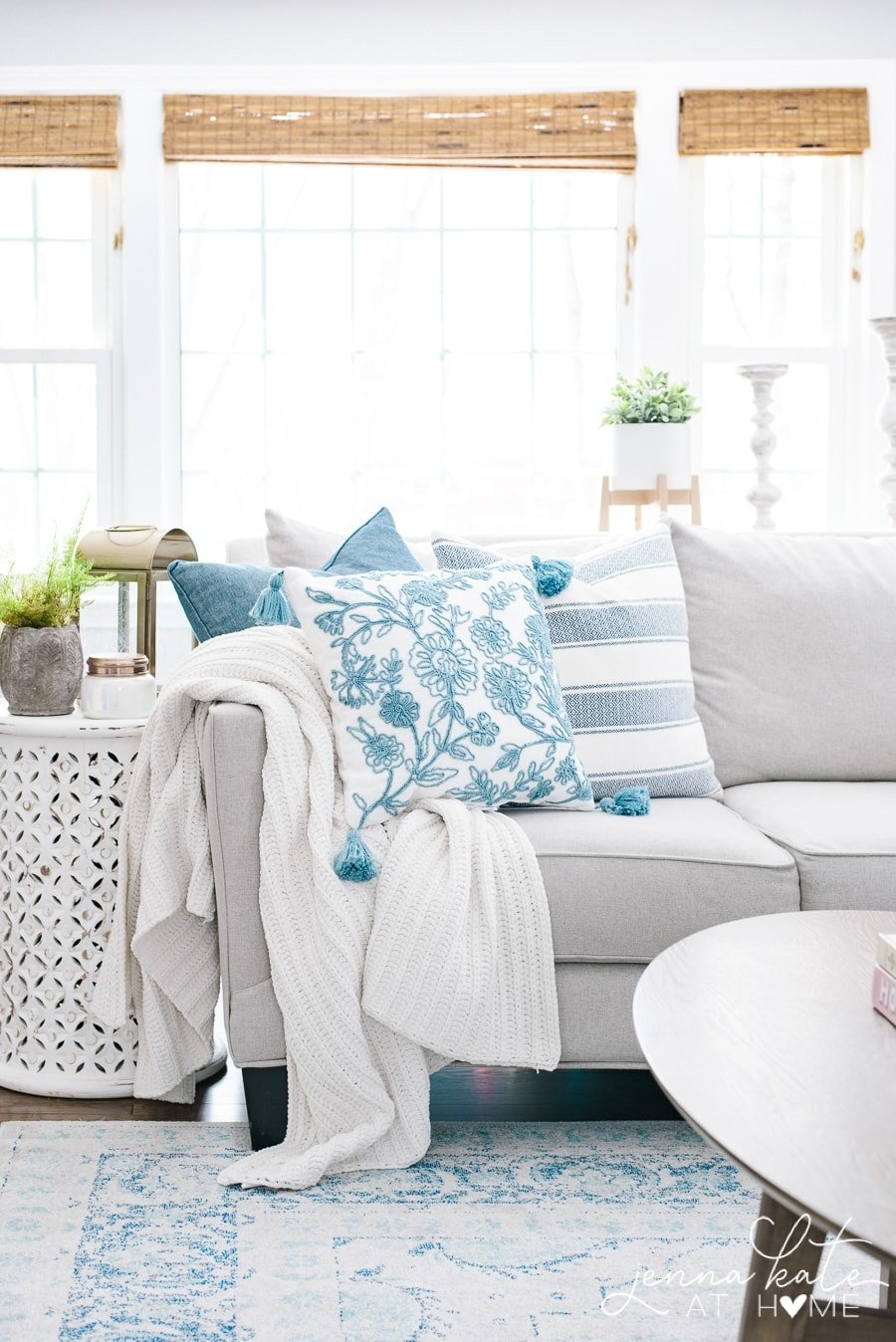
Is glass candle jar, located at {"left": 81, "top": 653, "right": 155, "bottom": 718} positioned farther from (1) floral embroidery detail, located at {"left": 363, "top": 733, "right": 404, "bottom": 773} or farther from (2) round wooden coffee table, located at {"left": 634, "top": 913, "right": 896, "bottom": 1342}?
(2) round wooden coffee table, located at {"left": 634, "top": 913, "right": 896, "bottom": 1342}

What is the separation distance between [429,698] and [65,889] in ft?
2.29

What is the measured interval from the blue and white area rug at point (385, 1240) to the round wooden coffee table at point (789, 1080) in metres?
0.33

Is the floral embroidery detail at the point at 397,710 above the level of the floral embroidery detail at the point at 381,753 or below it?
above

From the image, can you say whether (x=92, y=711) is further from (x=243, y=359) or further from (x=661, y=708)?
(x=243, y=359)

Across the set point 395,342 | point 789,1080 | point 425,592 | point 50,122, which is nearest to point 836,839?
point 425,592

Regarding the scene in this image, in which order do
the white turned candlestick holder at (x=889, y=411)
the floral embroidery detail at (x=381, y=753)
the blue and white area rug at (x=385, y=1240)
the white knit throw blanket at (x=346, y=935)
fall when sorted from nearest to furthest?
the blue and white area rug at (x=385, y=1240) → the white knit throw blanket at (x=346, y=935) → the floral embroidery detail at (x=381, y=753) → the white turned candlestick holder at (x=889, y=411)

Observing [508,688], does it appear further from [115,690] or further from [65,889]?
[65,889]

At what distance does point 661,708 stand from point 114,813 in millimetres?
986

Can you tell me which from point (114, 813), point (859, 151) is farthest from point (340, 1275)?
point (859, 151)

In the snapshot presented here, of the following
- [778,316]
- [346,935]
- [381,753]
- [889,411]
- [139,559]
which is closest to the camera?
[346,935]

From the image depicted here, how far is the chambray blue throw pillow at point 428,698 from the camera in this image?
2057 mm

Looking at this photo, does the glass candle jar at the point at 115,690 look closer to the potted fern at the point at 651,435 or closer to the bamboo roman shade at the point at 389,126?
the potted fern at the point at 651,435

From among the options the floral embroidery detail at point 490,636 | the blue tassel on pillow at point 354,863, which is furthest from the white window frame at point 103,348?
the blue tassel on pillow at point 354,863

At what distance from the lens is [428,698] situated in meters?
2.09
